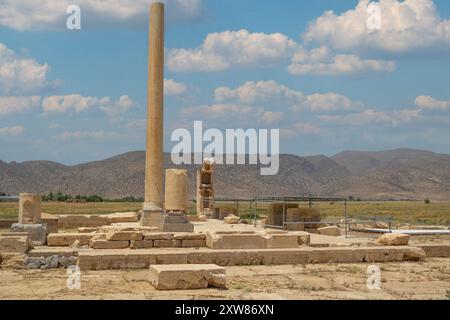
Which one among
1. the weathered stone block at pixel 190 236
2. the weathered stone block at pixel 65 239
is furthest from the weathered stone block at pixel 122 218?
the weathered stone block at pixel 190 236

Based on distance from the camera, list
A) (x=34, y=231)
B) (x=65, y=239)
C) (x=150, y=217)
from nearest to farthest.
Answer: (x=65, y=239)
(x=34, y=231)
(x=150, y=217)

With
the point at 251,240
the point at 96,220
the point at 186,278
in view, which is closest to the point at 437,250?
the point at 251,240

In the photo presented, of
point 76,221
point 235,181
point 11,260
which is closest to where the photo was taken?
point 11,260

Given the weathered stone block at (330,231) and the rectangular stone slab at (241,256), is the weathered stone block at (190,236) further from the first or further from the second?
the weathered stone block at (330,231)

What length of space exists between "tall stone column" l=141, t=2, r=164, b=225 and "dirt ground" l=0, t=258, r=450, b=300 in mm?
8329

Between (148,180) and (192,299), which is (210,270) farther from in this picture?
(148,180)

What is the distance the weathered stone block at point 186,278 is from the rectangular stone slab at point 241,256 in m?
2.78

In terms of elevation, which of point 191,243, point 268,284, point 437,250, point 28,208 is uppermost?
point 28,208

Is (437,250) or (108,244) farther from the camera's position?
(437,250)

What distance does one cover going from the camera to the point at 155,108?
880 inches

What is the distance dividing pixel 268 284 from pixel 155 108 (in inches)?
460

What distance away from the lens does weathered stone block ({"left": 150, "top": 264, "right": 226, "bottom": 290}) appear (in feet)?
36.2

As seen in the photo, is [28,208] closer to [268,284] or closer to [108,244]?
[108,244]
